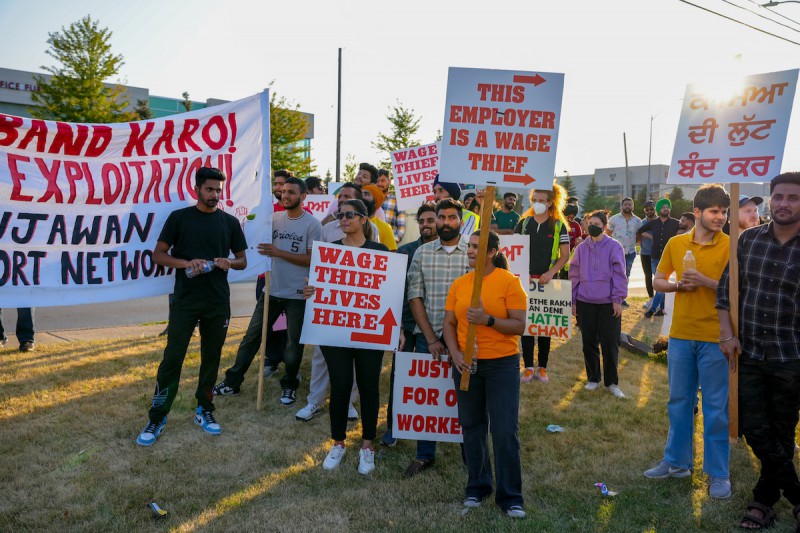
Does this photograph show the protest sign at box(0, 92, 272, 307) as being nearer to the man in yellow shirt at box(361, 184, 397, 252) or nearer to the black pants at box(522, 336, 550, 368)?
the man in yellow shirt at box(361, 184, 397, 252)

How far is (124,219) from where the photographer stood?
18.9ft

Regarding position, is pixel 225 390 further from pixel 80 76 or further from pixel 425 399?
pixel 80 76

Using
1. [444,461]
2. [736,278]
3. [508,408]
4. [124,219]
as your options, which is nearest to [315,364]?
[444,461]

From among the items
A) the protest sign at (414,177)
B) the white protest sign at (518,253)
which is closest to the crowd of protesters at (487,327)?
the white protest sign at (518,253)

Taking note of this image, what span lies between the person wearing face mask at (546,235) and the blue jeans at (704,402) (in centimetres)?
275

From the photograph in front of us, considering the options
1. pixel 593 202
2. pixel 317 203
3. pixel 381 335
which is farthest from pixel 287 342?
pixel 593 202

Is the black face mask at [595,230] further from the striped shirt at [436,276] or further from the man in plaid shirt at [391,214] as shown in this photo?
the striped shirt at [436,276]

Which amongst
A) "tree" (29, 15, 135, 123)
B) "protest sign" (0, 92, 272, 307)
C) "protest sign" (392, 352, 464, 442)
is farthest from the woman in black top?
"tree" (29, 15, 135, 123)

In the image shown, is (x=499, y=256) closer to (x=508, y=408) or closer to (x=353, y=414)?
(x=508, y=408)

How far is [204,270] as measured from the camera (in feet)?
17.8

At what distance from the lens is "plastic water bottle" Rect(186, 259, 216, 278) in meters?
5.37

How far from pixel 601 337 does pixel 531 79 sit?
4007 mm

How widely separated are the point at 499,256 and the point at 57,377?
5621mm

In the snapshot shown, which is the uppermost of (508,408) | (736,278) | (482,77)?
(482,77)
